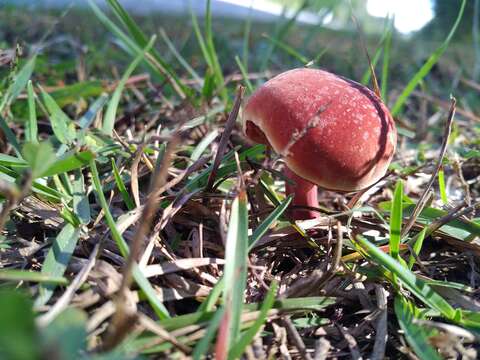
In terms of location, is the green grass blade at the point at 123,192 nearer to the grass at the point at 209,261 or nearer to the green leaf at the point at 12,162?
the grass at the point at 209,261

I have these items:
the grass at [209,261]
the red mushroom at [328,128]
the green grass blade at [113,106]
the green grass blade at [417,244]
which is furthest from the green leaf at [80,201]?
the green grass blade at [417,244]

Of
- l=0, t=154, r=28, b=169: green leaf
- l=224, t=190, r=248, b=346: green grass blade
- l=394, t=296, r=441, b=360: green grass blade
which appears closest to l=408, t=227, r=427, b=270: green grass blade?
l=394, t=296, r=441, b=360: green grass blade

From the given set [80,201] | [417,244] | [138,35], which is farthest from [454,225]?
[138,35]

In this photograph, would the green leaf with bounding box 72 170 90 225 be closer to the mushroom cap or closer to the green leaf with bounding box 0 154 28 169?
Answer: the green leaf with bounding box 0 154 28 169

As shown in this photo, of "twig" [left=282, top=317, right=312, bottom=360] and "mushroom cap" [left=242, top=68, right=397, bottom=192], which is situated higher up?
"mushroom cap" [left=242, top=68, right=397, bottom=192]

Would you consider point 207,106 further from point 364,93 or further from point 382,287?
point 382,287

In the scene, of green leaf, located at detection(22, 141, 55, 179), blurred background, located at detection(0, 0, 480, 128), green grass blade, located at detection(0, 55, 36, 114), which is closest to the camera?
green leaf, located at detection(22, 141, 55, 179)

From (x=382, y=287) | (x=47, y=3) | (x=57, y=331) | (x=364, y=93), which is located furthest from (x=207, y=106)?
(x=47, y=3)
